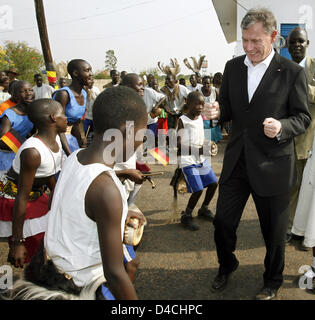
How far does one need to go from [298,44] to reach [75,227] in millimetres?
2955

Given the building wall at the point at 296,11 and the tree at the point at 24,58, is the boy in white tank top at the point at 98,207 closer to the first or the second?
the building wall at the point at 296,11

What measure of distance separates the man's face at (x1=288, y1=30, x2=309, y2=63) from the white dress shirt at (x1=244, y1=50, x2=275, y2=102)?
1.09 metres

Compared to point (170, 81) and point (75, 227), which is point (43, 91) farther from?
point (75, 227)

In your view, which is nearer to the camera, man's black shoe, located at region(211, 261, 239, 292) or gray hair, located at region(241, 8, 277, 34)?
gray hair, located at region(241, 8, 277, 34)

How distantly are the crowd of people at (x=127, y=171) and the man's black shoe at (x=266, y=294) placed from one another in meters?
0.01

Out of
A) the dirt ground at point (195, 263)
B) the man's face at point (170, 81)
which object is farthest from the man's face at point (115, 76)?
the dirt ground at point (195, 263)

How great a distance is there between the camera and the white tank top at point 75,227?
132 centimetres

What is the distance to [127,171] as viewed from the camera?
7.86ft

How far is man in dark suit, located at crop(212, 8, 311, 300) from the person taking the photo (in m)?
2.12

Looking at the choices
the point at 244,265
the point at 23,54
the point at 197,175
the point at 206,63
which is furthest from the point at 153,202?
the point at 23,54

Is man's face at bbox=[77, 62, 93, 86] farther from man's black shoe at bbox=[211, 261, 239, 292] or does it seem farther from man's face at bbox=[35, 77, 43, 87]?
man's face at bbox=[35, 77, 43, 87]

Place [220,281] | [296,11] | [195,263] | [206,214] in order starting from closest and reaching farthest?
[220,281] → [195,263] → [206,214] → [296,11]

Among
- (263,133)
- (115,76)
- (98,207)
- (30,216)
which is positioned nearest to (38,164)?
(30,216)

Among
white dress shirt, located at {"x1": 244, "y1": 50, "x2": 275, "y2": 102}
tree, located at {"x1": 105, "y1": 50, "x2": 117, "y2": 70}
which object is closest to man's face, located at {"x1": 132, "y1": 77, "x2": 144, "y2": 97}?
white dress shirt, located at {"x1": 244, "y1": 50, "x2": 275, "y2": 102}
